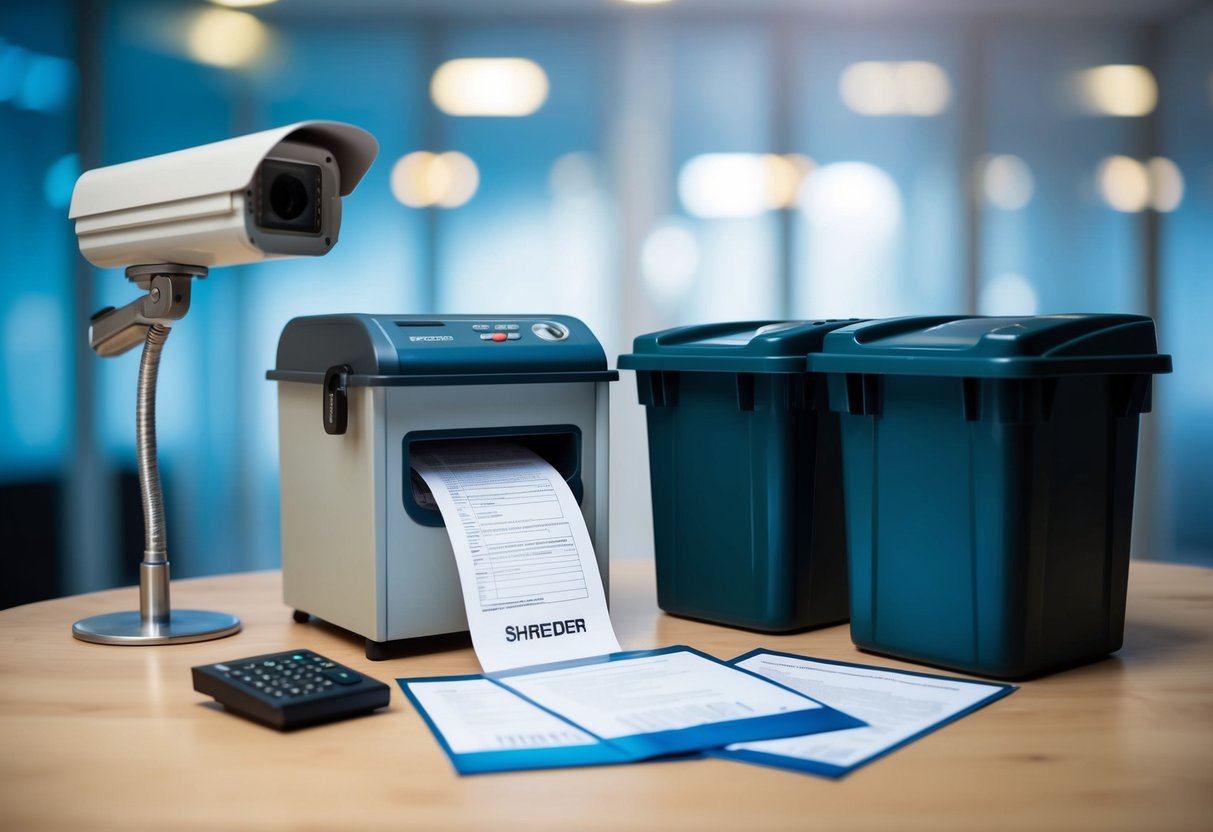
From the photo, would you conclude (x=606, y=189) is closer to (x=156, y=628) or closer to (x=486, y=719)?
(x=156, y=628)

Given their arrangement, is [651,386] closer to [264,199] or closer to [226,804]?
[264,199]

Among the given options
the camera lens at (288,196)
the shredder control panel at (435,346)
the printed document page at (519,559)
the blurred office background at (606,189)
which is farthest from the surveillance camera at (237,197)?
the blurred office background at (606,189)

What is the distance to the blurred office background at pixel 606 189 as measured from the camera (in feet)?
11.0

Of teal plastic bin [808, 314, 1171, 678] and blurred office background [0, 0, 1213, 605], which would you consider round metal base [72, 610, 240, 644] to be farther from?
blurred office background [0, 0, 1213, 605]

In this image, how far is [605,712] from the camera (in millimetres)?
1019

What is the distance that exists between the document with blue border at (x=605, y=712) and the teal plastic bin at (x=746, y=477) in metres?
0.19

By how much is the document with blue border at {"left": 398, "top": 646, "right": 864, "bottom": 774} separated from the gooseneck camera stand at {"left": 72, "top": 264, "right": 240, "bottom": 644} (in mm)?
389

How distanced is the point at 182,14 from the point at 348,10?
0.50 meters

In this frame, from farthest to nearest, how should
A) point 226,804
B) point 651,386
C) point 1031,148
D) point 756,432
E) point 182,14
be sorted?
point 1031,148 < point 182,14 < point 651,386 < point 756,432 < point 226,804

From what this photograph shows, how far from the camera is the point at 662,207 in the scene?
373 cm

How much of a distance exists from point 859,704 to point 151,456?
0.85 meters

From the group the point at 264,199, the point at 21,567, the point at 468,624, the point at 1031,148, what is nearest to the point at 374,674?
the point at 468,624

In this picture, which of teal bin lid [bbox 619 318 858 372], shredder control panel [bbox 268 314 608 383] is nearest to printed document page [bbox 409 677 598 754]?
shredder control panel [bbox 268 314 608 383]

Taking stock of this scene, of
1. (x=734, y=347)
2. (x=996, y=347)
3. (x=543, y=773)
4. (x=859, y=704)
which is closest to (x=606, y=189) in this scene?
(x=734, y=347)
